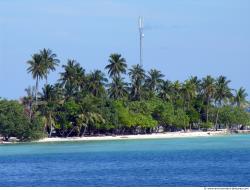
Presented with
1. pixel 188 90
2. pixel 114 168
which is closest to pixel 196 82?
pixel 188 90

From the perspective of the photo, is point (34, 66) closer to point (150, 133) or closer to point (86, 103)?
point (86, 103)

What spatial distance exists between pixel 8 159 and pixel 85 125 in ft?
122

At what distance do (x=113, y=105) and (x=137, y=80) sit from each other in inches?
474

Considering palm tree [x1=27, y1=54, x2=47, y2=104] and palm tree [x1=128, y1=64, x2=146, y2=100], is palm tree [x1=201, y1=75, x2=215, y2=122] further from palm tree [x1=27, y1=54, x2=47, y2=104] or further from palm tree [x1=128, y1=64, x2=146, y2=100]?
palm tree [x1=27, y1=54, x2=47, y2=104]

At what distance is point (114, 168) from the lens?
200 ft

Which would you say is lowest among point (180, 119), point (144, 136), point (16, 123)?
point (144, 136)

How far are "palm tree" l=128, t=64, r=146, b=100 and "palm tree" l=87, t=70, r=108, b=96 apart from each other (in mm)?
9793

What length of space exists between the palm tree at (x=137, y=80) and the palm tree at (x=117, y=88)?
2.85 meters

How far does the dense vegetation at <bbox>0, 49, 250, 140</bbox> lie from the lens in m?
111

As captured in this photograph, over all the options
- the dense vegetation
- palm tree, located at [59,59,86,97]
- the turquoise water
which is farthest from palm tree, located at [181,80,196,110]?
the turquoise water

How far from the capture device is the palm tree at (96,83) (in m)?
120

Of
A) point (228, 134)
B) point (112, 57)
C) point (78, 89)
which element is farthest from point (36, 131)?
point (228, 134)

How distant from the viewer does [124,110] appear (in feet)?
401

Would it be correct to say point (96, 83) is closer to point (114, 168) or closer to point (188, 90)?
point (188, 90)
